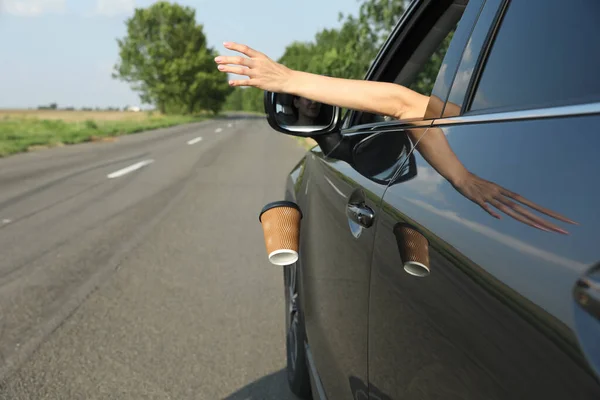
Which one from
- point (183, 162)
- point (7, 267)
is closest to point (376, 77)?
point (7, 267)

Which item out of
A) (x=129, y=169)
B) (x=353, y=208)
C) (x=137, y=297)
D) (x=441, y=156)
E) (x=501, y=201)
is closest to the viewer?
(x=501, y=201)

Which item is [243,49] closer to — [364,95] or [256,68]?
[256,68]

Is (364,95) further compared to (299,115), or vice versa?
(299,115)

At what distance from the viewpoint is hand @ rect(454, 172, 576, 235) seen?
85 centimetres

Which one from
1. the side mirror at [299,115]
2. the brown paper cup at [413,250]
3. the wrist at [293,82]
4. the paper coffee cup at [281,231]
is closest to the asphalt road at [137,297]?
the paper coffee cup at [281,231]

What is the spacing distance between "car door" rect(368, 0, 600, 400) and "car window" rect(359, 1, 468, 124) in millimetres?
1041

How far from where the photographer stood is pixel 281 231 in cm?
216

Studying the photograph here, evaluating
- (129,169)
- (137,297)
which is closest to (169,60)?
(129,169)

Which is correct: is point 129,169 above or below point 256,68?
below

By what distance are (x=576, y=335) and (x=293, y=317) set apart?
2.26 metres

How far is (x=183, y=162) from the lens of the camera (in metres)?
14.9

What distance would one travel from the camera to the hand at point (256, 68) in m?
1.93

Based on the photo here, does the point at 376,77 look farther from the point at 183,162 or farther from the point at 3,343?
the point at 183,162

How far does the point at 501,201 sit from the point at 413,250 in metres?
0.28
